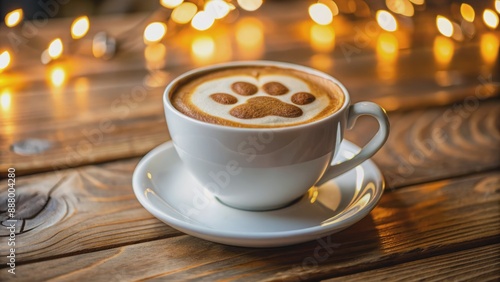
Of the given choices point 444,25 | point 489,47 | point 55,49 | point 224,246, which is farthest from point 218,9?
point 224,246

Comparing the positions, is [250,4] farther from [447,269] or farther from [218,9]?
[447,269]

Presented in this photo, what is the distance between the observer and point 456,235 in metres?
0.64

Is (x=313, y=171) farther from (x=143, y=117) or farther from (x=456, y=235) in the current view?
(x=143, y=117)

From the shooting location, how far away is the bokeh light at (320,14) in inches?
58.5

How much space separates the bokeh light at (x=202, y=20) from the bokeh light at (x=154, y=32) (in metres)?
0.13

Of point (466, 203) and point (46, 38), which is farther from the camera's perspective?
point (46, 38)

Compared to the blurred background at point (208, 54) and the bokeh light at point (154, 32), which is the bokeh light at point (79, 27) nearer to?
the blurred background at point (208, 54)

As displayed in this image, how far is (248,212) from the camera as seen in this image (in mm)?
674

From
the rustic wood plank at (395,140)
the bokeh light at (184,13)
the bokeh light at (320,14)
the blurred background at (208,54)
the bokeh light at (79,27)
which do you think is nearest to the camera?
→ the rustic wood plank at (395,140)

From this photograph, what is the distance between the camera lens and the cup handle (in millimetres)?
668

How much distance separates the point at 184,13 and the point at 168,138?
22.1 inches

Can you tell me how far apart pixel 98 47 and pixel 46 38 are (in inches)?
5.3

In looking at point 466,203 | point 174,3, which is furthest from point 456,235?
point 174,3

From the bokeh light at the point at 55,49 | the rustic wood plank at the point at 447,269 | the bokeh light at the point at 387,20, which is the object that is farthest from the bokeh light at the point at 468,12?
the bokeh light at the point at 55,49
